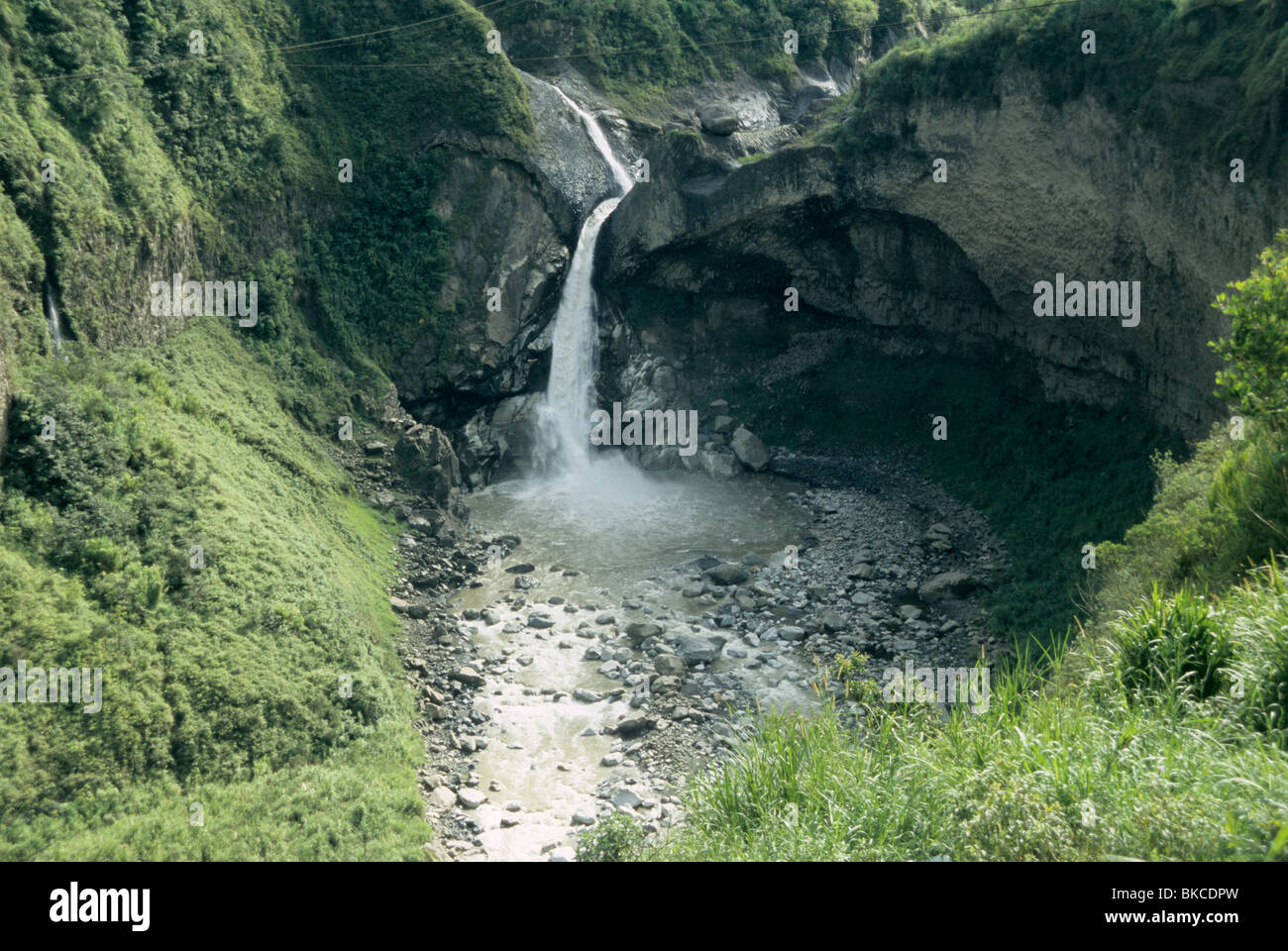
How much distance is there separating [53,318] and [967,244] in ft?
82.1

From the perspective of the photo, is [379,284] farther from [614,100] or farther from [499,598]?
[614,100]

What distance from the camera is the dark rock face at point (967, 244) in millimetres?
25016

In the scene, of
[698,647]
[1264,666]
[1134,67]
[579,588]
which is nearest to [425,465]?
[579,588]

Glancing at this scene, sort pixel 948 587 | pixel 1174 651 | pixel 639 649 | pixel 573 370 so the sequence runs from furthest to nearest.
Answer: pixel 573 370, pixel 948 587, pixel 639 649, pixel 1174 651

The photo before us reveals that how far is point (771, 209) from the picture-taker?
34125 mm

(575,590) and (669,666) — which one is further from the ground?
(575,590)

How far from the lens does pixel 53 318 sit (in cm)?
2216

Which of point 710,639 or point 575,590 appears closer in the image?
point 710,639

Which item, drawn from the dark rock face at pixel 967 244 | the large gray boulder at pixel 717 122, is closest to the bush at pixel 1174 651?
the dark rock face at pixel 967 244

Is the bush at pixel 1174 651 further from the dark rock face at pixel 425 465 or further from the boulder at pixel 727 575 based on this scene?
the dark rock face at pixel 425 465

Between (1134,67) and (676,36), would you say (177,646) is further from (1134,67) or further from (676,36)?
(676,36)

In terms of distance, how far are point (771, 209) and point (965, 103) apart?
6.95m

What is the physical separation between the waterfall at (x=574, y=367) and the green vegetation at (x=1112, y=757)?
78.9ft

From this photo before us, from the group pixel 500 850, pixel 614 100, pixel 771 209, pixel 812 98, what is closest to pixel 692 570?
pixel 500 850
